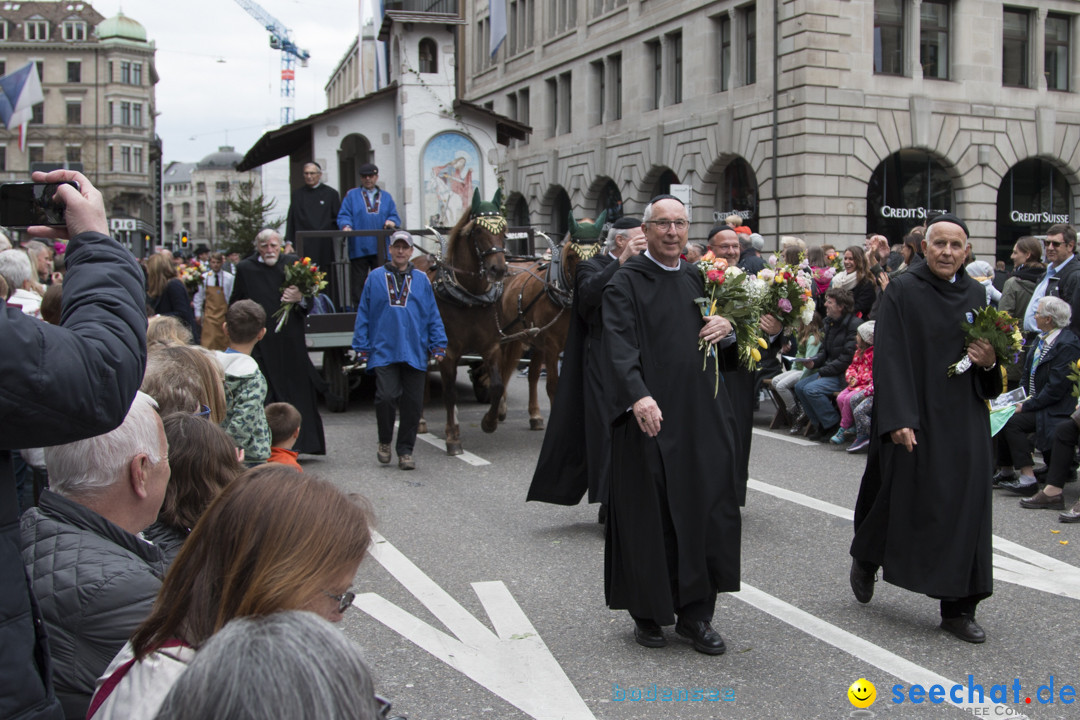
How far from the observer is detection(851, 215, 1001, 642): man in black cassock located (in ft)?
17.0

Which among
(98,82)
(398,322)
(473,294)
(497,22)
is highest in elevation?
(98,82)

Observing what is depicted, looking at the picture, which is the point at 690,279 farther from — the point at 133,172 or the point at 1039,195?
the point at 133,172

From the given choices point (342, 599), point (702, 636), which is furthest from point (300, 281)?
point (342, 599)

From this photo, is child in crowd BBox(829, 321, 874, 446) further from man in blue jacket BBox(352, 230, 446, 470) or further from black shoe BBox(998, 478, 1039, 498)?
man in blue jacket BBox(352, 230, 446, 470)

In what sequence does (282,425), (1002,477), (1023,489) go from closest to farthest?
(282,425) → (1023,489) → (1002,477)

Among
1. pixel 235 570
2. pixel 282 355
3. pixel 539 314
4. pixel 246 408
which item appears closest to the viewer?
pixel 235 570

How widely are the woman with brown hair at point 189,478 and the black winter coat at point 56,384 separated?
4.54 ft

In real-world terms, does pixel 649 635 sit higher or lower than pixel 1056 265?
lower

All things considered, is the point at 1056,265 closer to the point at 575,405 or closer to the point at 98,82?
the point at 575,405

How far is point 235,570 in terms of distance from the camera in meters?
1.86

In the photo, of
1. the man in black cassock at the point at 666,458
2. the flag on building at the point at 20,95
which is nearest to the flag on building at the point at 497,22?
the flag on building at the point at 20,95

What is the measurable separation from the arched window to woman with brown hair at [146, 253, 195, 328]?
6261mm

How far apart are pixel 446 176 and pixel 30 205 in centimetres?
1457

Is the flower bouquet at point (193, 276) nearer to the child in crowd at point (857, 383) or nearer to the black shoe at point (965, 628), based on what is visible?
the child in crowd at point (857, 383)
